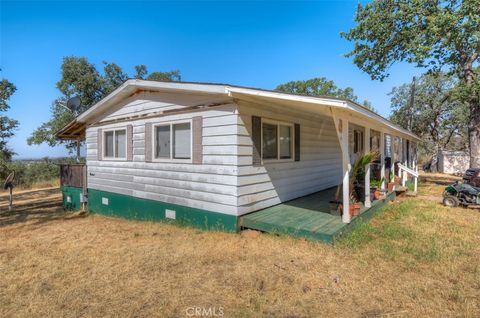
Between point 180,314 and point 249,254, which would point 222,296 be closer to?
point 180,314

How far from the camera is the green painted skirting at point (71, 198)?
8.54m

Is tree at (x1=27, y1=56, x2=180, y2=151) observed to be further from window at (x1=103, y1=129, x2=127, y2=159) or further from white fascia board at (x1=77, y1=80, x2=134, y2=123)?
window at (x1=103, y1=129, x2=127, y2=159)

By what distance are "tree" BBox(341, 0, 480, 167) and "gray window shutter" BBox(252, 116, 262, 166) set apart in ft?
31.6

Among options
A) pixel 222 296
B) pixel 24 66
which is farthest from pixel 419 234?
pixel 24 66

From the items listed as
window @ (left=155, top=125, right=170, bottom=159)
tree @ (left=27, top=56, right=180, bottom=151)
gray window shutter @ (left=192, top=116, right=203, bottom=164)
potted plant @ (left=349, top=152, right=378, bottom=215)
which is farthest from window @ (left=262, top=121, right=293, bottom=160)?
tree @ (left=27, top=56, right=180, bottom=151)

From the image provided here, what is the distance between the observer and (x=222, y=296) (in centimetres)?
288

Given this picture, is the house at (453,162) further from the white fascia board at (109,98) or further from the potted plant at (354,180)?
the white fascia board at (109,98)

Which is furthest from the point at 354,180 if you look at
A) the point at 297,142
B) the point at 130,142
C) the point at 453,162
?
the point at 453,162

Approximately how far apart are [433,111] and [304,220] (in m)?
21.7

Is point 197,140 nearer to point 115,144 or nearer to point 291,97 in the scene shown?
point 291,97

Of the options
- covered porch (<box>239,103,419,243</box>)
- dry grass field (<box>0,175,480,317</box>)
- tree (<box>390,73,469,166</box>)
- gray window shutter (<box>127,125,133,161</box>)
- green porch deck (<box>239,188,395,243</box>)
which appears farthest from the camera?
tree (<box>390,73,469,166</box>)

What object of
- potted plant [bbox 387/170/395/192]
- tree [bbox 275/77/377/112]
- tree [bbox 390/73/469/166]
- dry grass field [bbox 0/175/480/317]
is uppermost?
tree [bbox 275/77/377/112]

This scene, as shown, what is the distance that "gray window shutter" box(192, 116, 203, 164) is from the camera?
5.26 m

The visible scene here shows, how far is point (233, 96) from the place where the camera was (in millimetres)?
4684
